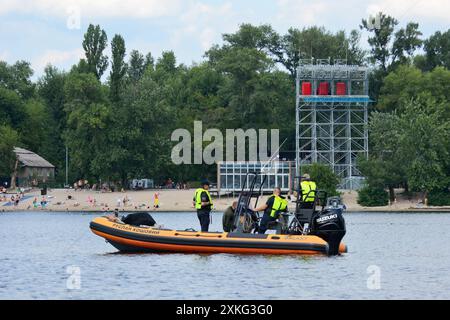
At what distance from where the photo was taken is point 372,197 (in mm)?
83375

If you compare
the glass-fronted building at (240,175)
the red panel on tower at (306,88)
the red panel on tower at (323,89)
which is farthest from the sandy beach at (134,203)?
the red panel on tower at (306,88)

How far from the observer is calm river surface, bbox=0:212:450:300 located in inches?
1148

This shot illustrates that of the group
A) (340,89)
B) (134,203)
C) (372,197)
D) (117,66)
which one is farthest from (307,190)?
(117,66)

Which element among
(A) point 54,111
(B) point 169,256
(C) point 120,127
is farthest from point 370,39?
(B) point 169,256

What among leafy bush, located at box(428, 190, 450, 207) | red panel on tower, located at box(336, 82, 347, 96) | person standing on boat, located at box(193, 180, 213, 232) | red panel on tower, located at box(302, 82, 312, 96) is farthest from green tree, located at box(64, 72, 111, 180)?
person standing on boat, located at box(193, 180, 213, 232)

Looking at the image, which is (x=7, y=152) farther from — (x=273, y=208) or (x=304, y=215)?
(x=304, y=215)

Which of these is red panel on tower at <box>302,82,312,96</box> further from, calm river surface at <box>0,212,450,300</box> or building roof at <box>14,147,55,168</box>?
calm river surface at <box>0,212,450,300</box>

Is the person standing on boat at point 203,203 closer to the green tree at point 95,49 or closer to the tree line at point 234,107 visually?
the tree line at point 234,107

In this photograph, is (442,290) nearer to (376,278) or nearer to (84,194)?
(376,278)

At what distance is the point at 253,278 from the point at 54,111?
9038cm

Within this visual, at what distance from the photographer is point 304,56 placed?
10744cm

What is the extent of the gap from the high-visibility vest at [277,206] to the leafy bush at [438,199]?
160 feet

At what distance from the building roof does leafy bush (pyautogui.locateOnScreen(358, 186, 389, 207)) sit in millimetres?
37094

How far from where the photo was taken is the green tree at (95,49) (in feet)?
325
